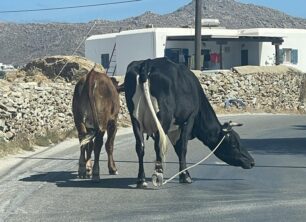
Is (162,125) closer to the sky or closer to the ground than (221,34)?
closer to the sky

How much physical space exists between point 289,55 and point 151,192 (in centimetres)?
4862

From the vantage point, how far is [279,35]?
191ft

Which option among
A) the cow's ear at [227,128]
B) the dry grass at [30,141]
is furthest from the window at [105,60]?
the cow's ear at [227,128]

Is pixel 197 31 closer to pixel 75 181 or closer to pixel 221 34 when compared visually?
pixel 221 34

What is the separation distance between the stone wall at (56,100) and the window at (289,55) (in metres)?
17.4

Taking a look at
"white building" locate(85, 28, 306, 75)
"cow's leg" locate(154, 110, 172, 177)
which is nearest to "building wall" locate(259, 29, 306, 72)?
"white building" locate(85, 28, 306, 75)

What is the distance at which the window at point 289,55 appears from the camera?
58656mm

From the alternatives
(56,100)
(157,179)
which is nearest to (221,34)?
(56,100)

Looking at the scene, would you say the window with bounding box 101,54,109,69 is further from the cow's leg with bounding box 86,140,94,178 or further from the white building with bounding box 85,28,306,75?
the cow's leg with bounding box 86,140,94,178

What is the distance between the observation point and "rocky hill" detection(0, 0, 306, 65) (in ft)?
266

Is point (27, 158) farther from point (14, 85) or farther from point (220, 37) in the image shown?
point (220, 37)

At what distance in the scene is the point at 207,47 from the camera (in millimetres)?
55406

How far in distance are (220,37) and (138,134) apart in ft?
132

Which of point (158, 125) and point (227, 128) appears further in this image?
point (227, 128)
